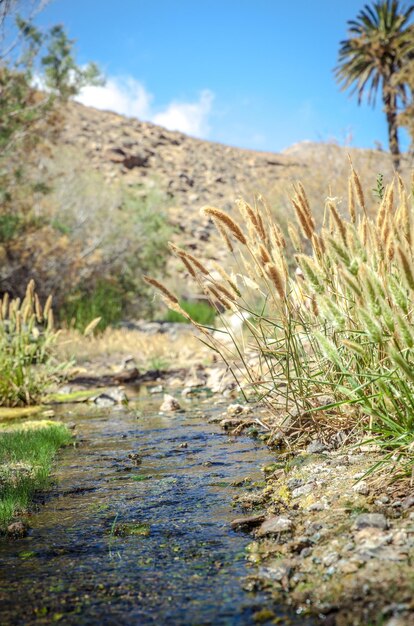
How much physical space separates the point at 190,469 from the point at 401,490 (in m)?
1.70

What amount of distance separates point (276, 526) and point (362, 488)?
46cm

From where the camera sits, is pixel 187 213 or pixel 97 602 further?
pixel 187 213

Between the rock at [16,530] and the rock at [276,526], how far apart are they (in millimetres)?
1117

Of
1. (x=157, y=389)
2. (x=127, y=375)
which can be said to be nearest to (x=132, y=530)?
(x=157, y=389)

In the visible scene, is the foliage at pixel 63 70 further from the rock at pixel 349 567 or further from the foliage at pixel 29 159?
the rock at pixel 349 567

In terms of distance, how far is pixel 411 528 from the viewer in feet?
7.79

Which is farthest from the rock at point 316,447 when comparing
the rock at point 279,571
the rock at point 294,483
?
the rock at point 279,571

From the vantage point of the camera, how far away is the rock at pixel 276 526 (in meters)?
2.72

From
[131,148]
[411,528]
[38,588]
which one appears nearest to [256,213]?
[411,528]

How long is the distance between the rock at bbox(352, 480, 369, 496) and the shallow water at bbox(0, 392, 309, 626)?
600 mm

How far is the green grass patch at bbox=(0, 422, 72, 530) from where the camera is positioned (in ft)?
11.3

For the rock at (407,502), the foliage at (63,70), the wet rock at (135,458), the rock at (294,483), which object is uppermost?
the foliage at (63,70)

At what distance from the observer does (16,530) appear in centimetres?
298

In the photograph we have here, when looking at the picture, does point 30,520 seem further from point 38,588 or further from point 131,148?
point 131,148
